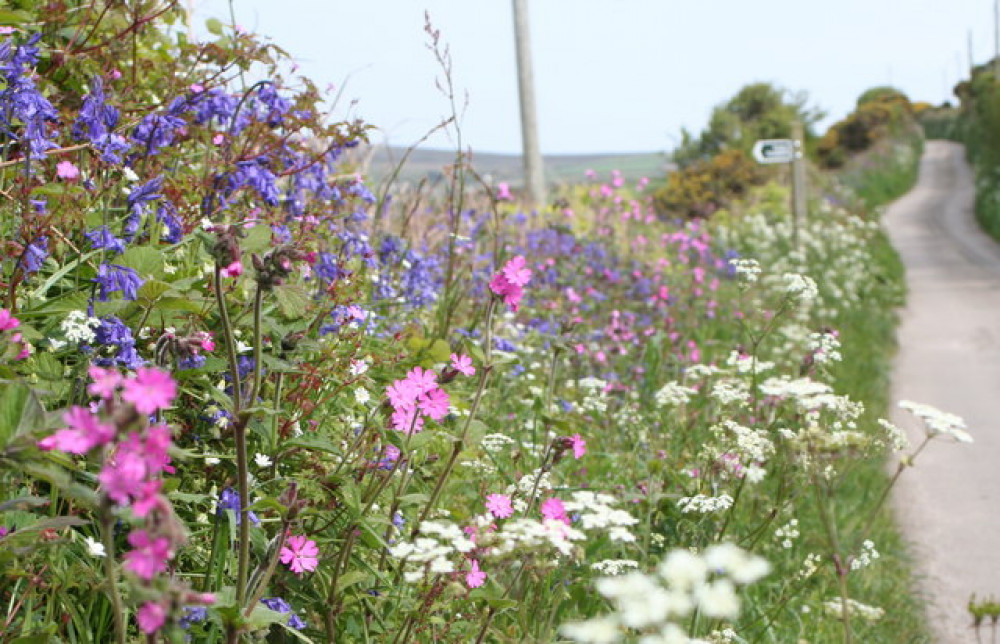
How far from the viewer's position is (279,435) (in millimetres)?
2273

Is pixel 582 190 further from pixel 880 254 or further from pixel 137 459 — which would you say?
pixel 137 459

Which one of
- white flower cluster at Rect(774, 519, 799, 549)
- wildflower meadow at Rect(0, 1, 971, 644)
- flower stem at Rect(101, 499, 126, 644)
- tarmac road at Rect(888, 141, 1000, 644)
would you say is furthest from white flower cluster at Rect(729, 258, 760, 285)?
flower stem at Rect(101, 499, 126, 644)

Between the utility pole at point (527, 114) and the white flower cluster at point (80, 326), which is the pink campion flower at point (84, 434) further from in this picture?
the utility pole at point (527, 114)

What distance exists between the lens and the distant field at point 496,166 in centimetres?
578

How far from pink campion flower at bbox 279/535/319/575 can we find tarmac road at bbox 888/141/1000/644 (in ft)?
9.75

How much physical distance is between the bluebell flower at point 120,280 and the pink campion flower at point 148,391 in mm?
1133

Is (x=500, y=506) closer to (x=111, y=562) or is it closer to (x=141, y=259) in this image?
(x=141, y=259)

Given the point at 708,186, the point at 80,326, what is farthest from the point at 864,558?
the point at 708,186

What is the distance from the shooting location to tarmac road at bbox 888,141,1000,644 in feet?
15.2

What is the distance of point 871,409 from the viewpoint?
681 cm

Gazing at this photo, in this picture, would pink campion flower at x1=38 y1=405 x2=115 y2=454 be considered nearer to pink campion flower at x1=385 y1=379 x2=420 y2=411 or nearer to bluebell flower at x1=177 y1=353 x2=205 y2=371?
pink campion flower at x1=385 y1=379 x2=420 y2=411

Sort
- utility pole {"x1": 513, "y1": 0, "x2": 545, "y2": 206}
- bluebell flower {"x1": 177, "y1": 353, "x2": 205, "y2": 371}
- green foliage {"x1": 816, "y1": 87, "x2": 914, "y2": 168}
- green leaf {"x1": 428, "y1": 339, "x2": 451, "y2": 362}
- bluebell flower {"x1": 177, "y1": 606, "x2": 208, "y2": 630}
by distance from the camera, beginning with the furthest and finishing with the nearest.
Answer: green foliage {"x1": 816, "y1": 87, "x2": 914, "y2": 168}
utility pole {"x1": 513, "y1": 0, "x2": 545, "y2": 206}
green leaf {"x1": 428, "y1": 339, "x2": 451, "y2": 362}
bluebell flower {"x1": 177, "y1": 353, "x2": 205, "y2": 371}
bluebell flower {"x1": 177, "y1": 606, "x2": 208, "y2": 630}

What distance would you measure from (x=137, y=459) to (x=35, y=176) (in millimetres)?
2065

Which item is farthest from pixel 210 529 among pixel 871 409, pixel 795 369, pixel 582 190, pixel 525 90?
pixel 525 90
